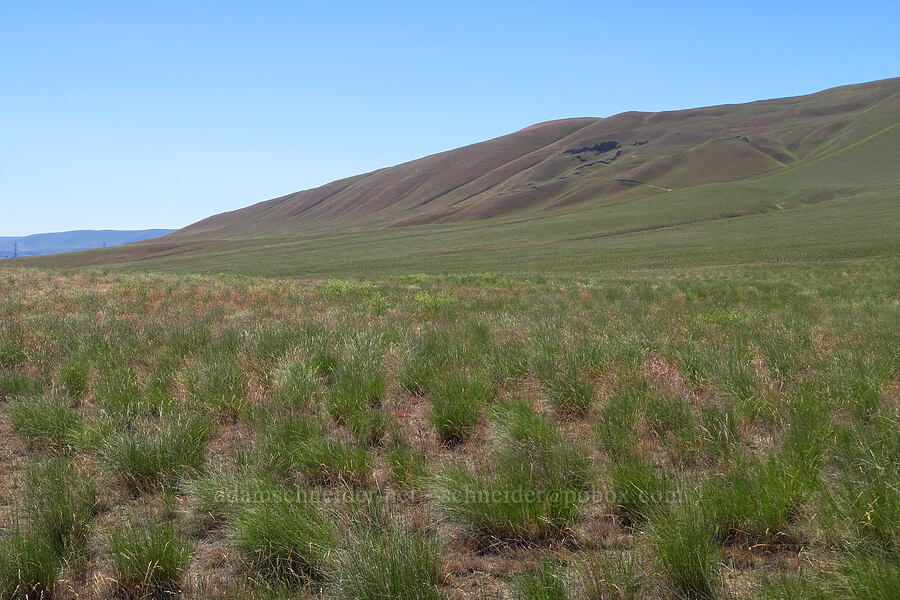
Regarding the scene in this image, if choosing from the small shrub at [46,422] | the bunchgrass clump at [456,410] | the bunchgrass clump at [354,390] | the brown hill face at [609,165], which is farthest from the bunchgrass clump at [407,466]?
the brown hill face at [609,165]

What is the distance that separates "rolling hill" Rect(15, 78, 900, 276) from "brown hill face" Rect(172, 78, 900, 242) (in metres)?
0.71

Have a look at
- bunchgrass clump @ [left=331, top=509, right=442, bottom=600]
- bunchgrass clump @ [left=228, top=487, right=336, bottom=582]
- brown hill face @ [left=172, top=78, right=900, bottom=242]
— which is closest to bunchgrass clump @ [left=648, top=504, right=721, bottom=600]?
bunchgrass clump @ [left=331, top=509, right=442, bottom=600]

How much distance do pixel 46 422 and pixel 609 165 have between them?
161617 millimetres

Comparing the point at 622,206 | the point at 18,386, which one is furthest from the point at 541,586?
the point at 622,206

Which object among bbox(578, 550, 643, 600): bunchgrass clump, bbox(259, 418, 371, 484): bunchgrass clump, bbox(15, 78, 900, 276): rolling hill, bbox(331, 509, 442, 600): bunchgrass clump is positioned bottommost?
bbox(578, 550, 643, 600): bunchgrass clump

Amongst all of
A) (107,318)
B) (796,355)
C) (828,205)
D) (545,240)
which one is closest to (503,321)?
(796,355)

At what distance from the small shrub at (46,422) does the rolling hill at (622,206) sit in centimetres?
3719

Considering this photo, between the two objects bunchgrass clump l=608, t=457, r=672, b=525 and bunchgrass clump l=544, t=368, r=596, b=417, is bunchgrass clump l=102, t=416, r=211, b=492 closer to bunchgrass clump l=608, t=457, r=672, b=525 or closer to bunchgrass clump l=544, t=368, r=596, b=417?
bunchgrass clump l=608, t=457, r=672, b=525

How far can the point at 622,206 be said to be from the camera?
334 feet

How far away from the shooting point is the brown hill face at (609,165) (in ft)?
415

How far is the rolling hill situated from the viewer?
2013 inches

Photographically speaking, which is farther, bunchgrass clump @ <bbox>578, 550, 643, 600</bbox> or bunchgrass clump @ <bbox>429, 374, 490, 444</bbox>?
bunchgrass clump @ <bbox>429, 374, 490, 444</bbox>

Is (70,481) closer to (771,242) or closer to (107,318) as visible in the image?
(107,318)

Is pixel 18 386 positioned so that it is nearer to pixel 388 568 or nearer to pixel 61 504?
pixel 61 504
